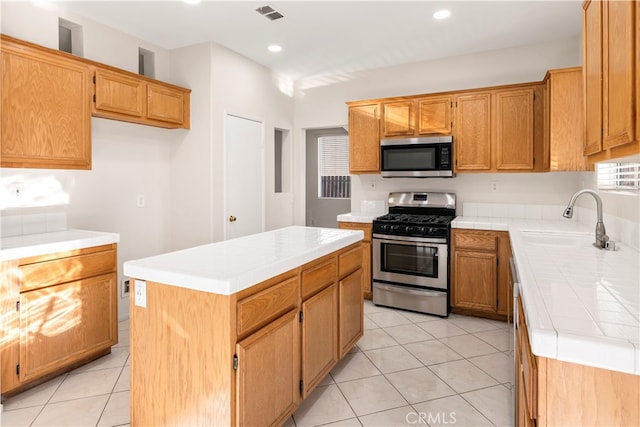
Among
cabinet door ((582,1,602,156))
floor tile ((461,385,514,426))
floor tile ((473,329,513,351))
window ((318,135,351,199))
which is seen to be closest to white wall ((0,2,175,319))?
window ((318,135,351,199))

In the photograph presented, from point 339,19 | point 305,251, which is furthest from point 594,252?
point 339,19

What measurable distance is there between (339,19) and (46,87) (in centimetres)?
235

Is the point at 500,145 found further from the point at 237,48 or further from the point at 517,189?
the point at 237,48

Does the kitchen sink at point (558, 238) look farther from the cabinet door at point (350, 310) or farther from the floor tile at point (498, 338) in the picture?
the cabinet door at point (350, 310)

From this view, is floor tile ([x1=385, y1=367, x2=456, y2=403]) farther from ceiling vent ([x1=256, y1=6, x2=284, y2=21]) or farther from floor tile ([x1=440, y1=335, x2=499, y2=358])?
ceiling vent ([x1=256, y1=6, x2=284, y2=21])

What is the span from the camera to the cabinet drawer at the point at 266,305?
5.06ft

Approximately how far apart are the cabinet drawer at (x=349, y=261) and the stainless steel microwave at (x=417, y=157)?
63.0 inches

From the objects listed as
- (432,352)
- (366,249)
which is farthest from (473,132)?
(432,352)

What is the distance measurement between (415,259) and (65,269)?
2.97 m

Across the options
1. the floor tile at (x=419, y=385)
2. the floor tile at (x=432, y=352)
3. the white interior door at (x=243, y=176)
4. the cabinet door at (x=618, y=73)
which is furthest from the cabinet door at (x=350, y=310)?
the white interior door at (x=243, y=176)

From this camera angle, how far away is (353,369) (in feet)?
8.66

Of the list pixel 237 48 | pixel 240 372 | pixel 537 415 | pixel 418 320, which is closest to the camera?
pixel 537 415

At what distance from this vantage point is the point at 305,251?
79.4 inches

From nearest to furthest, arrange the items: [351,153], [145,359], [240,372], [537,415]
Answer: [537,415]
[240,372]
[145,359]
[351,153]
